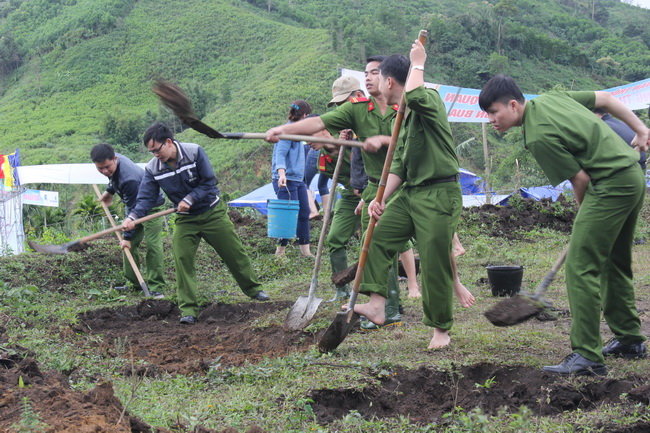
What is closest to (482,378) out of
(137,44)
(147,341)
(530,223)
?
(147,341)

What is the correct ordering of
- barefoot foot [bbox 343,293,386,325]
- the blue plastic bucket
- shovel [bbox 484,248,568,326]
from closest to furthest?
shovel [bbox 484,248,568,326]
barefoot foot [bbox 343,293,386,325]
the blue plastic bucket

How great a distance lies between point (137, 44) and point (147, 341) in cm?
5248

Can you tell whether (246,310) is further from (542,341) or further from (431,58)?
(431,58)

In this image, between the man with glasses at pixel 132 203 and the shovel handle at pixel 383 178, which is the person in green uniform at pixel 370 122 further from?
the man with glasses at pixel 132 203

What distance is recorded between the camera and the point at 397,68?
182 inches

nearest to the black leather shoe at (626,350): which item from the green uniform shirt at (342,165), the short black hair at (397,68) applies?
the short black hair at (397,68)

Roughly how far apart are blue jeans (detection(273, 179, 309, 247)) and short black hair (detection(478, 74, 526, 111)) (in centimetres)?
524

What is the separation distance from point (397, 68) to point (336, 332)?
1905 millimetres

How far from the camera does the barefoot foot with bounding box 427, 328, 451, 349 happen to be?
4594mm

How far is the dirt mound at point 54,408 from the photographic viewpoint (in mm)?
2646

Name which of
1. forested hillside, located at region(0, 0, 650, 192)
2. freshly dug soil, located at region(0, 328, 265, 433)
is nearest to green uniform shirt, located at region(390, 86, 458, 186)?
freshly dug soil, located at region(0, 328, 265, 433)

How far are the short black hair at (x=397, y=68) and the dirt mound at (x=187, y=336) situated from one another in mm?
2163

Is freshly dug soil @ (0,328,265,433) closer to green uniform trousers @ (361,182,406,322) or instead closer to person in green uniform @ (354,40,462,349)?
person in green uniform @ (354,40,462,349)

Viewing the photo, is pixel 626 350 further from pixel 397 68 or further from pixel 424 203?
pixel 397 68
